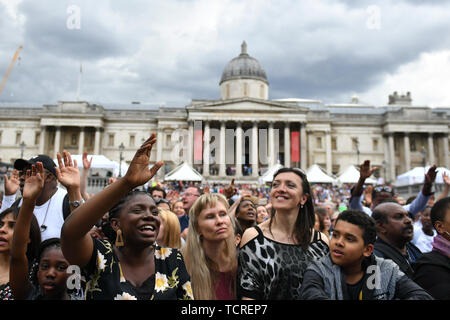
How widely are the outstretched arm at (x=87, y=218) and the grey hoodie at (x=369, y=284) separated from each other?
166cm

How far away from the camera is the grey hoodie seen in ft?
8.88

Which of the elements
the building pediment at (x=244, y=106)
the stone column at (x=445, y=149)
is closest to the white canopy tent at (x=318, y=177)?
the building pediment at (x=244, y=106)

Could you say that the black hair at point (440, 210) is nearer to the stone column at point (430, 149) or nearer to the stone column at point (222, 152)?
the stone column at point (222, 152)

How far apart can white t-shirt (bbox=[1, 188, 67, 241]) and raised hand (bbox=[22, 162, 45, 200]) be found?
132 centimetres

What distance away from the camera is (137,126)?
5172 cm

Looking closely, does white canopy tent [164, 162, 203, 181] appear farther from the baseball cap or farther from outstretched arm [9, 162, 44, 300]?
outstretched arm [9, 162, 44, 300]

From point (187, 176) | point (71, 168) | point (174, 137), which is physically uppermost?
point (174, 137)

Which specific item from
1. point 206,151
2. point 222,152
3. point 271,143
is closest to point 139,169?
point 206,151

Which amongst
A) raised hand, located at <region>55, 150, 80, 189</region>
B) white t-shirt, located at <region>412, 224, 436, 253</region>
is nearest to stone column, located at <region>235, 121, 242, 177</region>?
white t-shirt, located at <region>412, 224, 436, 253</region>

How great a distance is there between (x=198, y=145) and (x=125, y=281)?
139 feet

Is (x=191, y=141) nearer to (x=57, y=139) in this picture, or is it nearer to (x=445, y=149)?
(x=57, y=139)

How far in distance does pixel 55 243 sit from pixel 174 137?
1796 inches

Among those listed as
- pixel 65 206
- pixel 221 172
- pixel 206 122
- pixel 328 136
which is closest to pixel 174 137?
pixel 206 122
